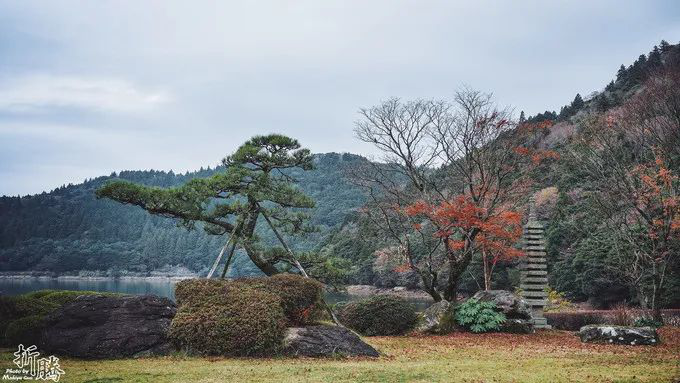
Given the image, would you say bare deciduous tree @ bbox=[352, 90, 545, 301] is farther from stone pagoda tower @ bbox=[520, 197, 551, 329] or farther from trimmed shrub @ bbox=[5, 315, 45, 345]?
trimmed shrub @ bbox=[5, 315, 45, 345]

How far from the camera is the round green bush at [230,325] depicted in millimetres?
11453

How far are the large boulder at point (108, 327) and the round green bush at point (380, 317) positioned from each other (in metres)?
7.60

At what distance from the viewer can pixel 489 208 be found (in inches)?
803

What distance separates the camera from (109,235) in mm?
148250

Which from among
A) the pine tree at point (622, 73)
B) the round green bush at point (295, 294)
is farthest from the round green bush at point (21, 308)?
the pine tree at point (622, 73)

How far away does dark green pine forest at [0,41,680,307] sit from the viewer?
3389 cm

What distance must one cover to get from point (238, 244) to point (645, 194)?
1604 centimetres

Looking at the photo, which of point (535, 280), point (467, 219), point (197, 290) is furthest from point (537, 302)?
point (197, 290)

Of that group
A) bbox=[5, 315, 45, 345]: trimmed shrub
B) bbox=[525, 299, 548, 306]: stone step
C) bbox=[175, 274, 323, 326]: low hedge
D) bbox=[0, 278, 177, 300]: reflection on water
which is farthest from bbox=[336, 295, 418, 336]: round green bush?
bbox=[0, 278, 177, 300]: reflection on water

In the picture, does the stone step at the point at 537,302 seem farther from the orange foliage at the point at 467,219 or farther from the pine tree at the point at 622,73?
the pine tree at the point at 622,73

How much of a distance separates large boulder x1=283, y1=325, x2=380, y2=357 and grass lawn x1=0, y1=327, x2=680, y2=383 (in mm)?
534

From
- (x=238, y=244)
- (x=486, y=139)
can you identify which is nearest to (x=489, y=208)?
(x=486, y=139)

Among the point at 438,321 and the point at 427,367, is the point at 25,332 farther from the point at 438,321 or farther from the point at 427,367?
the point at 438,321

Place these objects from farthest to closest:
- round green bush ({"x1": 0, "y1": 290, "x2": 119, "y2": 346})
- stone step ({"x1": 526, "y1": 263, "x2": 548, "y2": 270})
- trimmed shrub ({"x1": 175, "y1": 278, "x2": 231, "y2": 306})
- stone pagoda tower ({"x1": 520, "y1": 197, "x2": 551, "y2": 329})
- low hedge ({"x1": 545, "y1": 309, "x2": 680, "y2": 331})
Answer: stone step ({"x1": 526, "y1": 263, "x2": 548, "y2": 270}) < low hedge ({"x1": 545, "y1": 309, "x2": 680, "y2": 331}) < stone pagoda tower ({"x1": 520, "y1": 197, "x2": 551, "y2": 329}) < round green bush ({"x1": 0, "y1": 290, "x2": 119, "y2": 346}) < trimmed shrub ({"x1": 175, "y1": 278, "x2": 231, "y2": 306})
